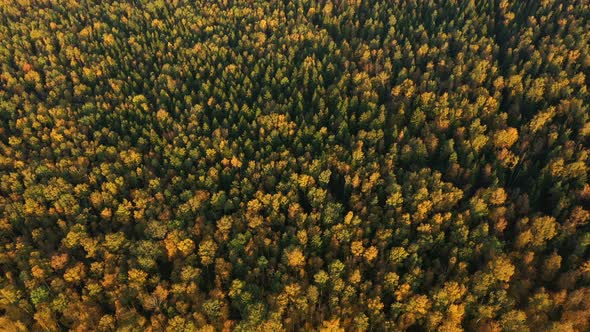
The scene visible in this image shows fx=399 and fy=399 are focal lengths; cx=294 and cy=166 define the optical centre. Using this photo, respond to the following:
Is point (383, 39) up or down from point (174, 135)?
up

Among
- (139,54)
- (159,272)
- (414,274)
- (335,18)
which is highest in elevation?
(335,18)

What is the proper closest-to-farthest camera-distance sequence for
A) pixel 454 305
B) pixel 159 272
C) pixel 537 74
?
pixel 454 305 < pixel 159 272 < pixel 537 74

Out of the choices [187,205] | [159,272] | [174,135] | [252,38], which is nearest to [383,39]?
[252,38]

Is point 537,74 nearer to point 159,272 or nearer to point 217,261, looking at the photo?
point 217,261

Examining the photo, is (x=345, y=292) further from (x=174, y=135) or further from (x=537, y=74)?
(x=537, y=74)

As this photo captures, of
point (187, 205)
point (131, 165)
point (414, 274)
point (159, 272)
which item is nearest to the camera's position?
point (414, 274)

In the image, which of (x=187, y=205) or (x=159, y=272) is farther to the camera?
(x=187, y=205)

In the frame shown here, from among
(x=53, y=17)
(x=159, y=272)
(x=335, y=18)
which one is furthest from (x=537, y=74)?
(x=53, y=17)
